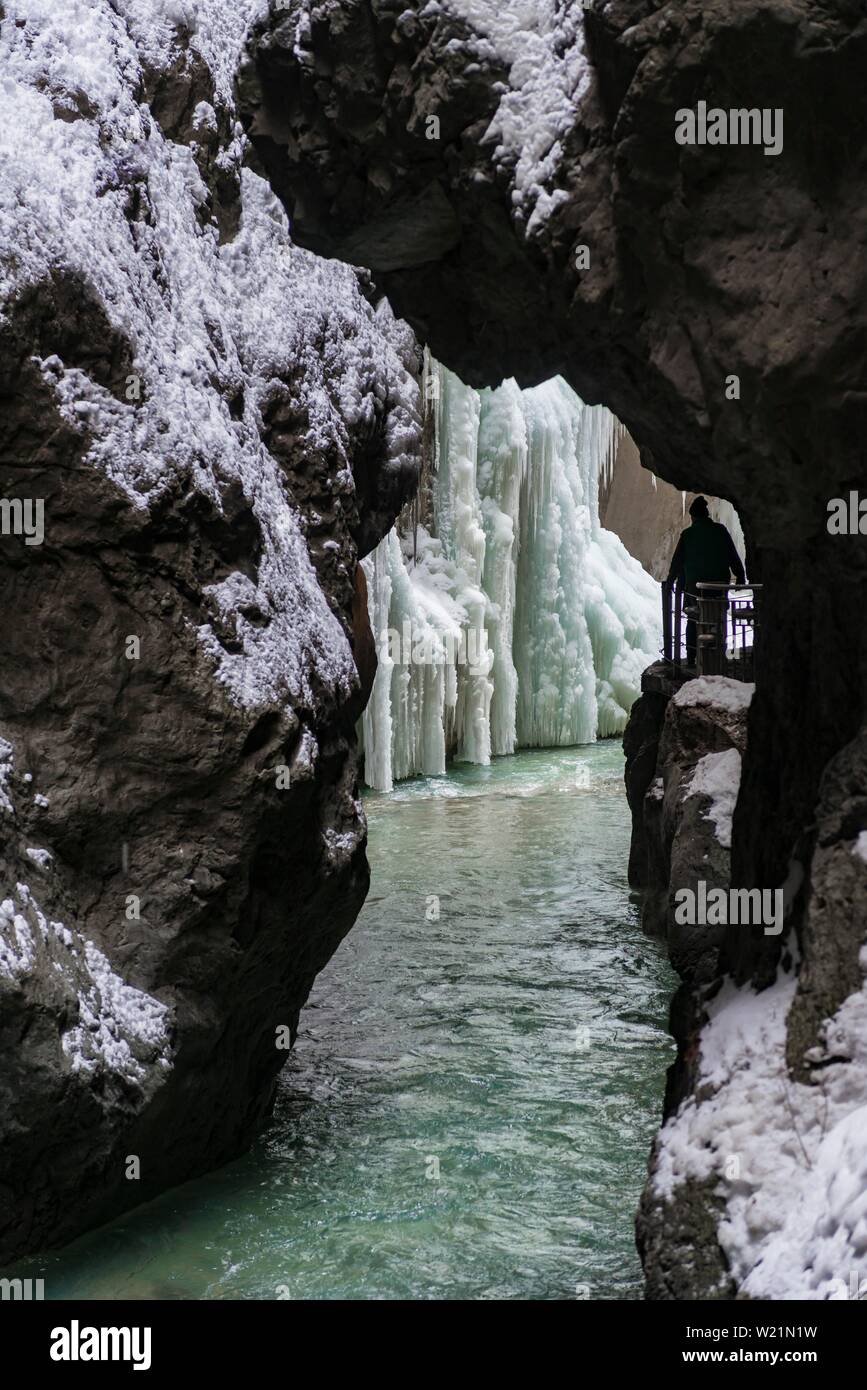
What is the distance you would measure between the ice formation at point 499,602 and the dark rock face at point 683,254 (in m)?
11.7

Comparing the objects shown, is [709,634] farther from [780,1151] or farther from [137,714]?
[780,1151]

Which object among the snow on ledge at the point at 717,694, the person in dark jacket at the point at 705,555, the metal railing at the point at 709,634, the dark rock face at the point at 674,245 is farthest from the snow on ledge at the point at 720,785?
the dark rock face at the point at 674,245

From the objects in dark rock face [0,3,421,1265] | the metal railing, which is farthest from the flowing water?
the metal railing

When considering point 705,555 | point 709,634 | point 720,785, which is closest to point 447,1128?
point 720,785

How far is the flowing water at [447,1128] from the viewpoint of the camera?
544 centimetres

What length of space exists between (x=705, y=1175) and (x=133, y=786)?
8.77 ft

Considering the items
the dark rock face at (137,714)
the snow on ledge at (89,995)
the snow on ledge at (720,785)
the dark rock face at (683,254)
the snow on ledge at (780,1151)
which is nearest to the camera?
the snow on ledge at (780,1151)

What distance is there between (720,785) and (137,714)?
4.39 meters

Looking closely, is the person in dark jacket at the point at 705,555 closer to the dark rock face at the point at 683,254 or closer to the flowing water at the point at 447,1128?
the flowing water at the point at 447,1128

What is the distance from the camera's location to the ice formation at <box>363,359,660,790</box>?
723 inches

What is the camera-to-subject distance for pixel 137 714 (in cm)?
573

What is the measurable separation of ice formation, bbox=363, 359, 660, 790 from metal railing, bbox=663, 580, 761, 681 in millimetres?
6076

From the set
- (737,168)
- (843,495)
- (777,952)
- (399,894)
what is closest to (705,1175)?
(777,952)

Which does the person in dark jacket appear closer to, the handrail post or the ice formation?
the handrail post
